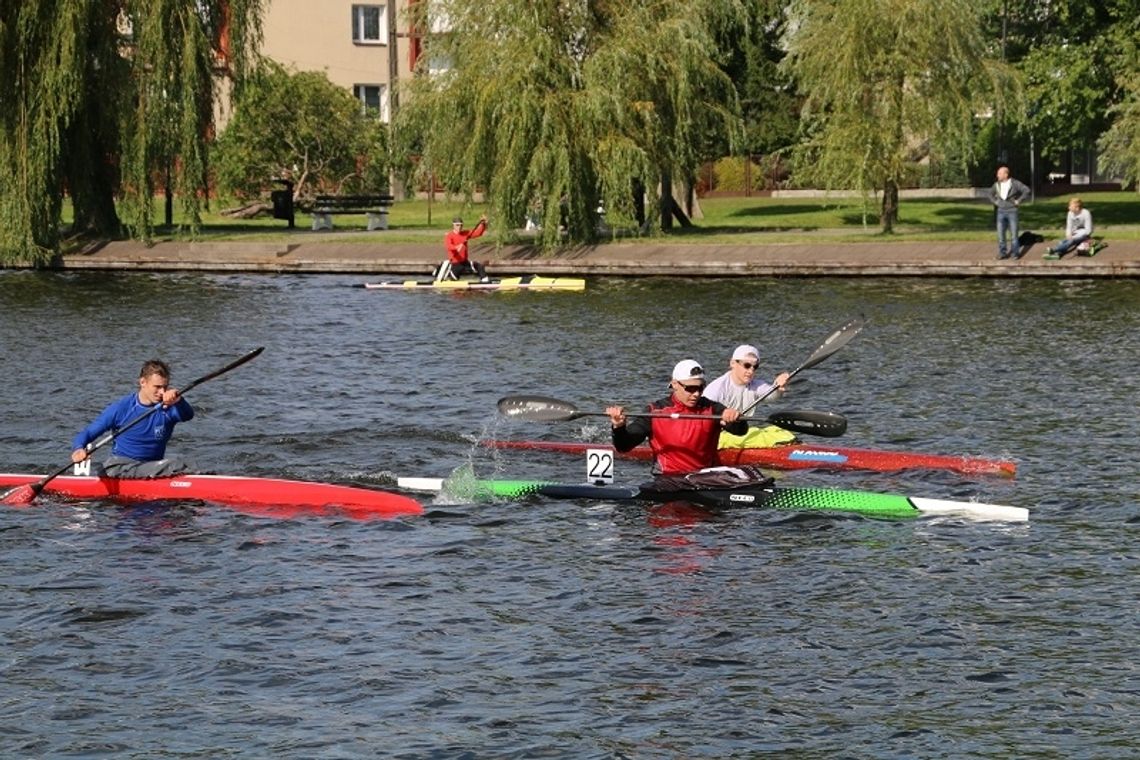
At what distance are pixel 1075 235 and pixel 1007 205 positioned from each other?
5.98 ft

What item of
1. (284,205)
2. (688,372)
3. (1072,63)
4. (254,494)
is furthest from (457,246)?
(688,372)

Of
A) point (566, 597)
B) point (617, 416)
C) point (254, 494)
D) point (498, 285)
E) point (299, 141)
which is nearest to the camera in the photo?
point (566, 597)

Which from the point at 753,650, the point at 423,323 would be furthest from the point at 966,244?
the point at 753,650

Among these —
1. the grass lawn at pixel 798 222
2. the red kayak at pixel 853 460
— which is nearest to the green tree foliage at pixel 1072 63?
the grass lawn at pixel 798 222

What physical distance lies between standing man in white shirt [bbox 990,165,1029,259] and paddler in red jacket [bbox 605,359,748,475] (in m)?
25.1

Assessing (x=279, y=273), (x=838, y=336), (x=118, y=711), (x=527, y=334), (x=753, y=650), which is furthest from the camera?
(x=279, y=273)

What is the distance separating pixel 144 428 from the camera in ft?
65.5

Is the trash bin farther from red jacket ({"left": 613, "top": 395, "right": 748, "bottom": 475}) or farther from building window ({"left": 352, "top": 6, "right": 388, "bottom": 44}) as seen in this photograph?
red jacket ({"left": 613, "top": 395, "right": 748, "bottom": 475})

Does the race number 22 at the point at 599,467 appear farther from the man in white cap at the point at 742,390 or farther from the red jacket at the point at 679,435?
the man in white cap at the point at 742,390

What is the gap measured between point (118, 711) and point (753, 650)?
4540 mm

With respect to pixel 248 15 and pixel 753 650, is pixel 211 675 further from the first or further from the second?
pixel 248 15

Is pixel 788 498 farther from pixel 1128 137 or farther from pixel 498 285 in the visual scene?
pixel 1128 137

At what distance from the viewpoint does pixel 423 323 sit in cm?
3831

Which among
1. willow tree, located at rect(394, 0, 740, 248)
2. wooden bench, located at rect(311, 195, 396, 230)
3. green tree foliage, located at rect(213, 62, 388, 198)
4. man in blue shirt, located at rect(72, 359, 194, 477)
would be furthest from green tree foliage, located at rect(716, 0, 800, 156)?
man in blue shirt, located at rect(72, 359, 194, 477)
